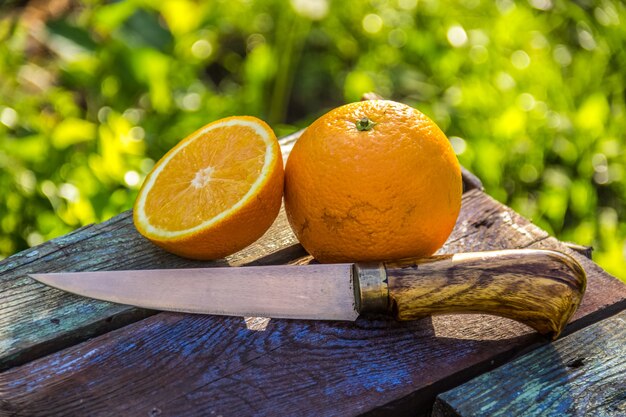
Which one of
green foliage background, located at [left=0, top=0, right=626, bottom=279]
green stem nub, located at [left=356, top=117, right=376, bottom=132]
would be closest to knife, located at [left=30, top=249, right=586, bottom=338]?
green stem nub, located at [left=356, top=117, right=376, bottom=132]

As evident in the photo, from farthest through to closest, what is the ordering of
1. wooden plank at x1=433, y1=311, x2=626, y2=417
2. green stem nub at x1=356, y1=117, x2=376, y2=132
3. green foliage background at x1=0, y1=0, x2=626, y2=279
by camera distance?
1. green foliage background at x1=0, y1=0, x2=626, y2=279
2. green stem nub at x1=356, y1=117, x2=376, y2=132
3. wooden plank at x1=433, y1=311, x2=626, y2=417

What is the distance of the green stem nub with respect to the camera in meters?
1.28

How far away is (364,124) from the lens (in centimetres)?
128

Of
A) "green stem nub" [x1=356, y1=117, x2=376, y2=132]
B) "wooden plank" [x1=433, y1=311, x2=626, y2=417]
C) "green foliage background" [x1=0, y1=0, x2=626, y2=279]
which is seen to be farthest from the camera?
"green foliage background" [x1=0, y1=0, x2=626, y2=279]

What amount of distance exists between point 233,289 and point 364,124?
1.30 ft

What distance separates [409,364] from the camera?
1262 millimetres

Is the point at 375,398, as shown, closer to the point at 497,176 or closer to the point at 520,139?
the point at 497,176

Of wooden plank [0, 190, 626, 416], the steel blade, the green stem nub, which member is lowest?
wooden plank [0, 190, 626, 416]

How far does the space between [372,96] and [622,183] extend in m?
1.15

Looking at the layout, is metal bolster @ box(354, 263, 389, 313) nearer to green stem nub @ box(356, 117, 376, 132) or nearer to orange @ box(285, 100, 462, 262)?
orange @ box(285, 100, 462, 262)

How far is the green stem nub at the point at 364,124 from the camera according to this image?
128cm

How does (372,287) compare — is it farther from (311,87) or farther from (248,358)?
(311,87)

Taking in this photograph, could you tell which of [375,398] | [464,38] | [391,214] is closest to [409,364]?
[375,398]

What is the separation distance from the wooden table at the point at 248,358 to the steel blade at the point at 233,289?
27 millimetres
